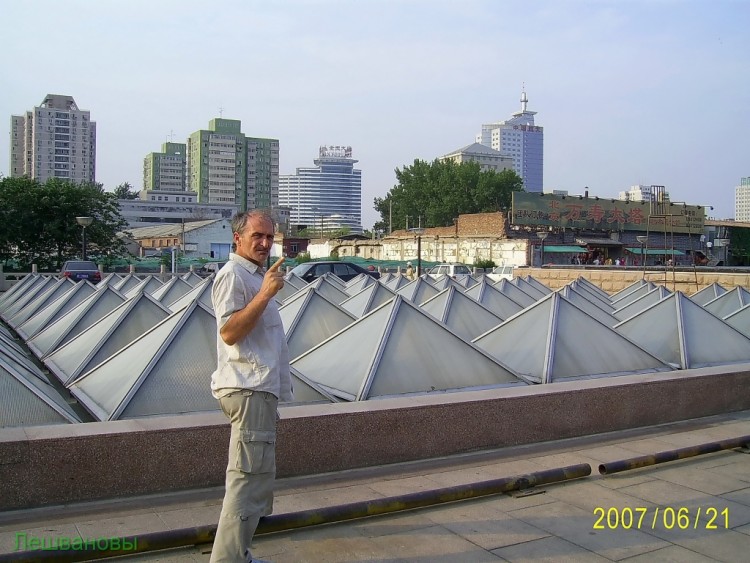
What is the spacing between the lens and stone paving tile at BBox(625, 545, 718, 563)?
4250 millimetres

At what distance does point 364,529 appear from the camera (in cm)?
457

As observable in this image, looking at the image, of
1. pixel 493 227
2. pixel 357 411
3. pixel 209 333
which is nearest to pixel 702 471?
pixel 357 411

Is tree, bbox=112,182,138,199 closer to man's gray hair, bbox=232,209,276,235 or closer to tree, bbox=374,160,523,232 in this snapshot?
tree, bbox=374,160,523,232

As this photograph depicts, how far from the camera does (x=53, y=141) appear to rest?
16850 cm

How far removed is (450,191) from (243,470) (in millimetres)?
86947

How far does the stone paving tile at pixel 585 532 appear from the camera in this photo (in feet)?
14.5

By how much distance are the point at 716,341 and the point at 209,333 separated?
7.22m

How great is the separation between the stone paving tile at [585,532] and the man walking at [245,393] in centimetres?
201

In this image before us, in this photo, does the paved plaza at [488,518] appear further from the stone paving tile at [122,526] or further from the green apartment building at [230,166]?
the green apartment building at [230,166]

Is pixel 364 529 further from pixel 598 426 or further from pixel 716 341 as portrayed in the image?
pixel 716 341

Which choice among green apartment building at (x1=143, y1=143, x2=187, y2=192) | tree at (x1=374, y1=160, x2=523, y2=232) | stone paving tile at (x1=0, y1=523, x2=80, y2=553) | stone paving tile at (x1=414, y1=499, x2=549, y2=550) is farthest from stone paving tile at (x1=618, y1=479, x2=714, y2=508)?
green apartment building at (x1=143, y1=143, x2=187, y2=192)

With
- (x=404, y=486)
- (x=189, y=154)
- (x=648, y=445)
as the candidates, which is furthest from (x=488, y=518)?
(x=189, y=154)
